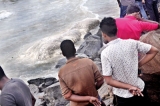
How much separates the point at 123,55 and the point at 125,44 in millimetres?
124

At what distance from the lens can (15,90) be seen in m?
3.06

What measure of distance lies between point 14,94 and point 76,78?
711 millimetres

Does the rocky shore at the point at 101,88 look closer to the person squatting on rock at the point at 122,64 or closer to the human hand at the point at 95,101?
the person squatting on rock at the point at 122,64

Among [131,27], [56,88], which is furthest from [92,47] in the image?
[131,27]

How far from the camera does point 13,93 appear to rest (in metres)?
3.02

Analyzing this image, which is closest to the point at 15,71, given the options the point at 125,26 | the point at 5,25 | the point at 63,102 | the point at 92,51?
the point at 92,51

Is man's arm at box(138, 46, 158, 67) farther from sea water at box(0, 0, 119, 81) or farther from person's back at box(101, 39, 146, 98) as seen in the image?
sea water at box(0, 0, 119, 81)

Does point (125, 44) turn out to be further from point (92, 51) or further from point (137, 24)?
point (92, 51)

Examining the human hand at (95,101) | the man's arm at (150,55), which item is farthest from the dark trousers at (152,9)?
the human hand at (95,101)

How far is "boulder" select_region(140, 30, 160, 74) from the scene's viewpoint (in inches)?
148

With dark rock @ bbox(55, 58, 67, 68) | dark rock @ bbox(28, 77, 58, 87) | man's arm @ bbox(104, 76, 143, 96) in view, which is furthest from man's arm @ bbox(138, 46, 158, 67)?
dark rock @ bbox(55, 58, 67, 68)

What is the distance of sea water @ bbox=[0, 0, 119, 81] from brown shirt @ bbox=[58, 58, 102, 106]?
631 centimetres

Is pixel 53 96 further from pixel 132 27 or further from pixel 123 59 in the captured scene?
pixel 123 59

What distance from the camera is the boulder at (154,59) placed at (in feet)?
12.4
